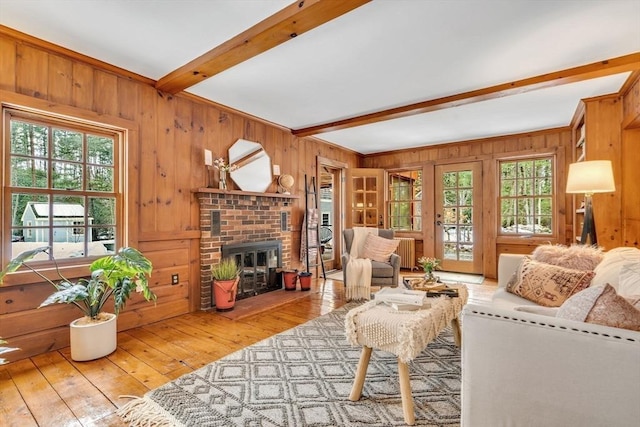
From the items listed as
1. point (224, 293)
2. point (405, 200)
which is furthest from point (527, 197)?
point (224, 293)

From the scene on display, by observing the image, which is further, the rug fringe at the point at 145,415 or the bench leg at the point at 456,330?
the bench leg at the point at 456,330

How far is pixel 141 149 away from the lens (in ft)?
10.00

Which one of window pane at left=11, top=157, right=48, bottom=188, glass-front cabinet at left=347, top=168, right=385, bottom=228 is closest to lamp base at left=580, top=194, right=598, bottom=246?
glass-front cabinet at left=347, top=168, right=385, bottom=228

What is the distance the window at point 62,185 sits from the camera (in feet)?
7.95

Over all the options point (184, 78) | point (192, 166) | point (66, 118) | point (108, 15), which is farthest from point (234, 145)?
point (108, 15)

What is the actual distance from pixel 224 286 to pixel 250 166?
1.56 meters

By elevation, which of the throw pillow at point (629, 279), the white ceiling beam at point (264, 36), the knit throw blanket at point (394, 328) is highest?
the white ceiling beam at point (264, 36)

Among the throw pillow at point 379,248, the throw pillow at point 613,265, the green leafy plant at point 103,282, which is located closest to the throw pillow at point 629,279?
the throw pillow at point 613,265

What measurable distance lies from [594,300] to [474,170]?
4.80 m

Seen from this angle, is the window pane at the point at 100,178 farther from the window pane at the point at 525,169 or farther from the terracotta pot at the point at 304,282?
the window pane at the point at 525,169

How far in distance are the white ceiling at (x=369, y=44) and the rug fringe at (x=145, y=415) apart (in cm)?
237

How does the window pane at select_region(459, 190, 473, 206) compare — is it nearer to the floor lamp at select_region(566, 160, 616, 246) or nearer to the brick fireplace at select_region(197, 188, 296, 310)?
Answer: the floor lamp at select_region(566, 160, 616, 246)

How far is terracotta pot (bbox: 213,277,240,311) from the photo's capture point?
3400mm

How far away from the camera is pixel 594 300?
114cm
